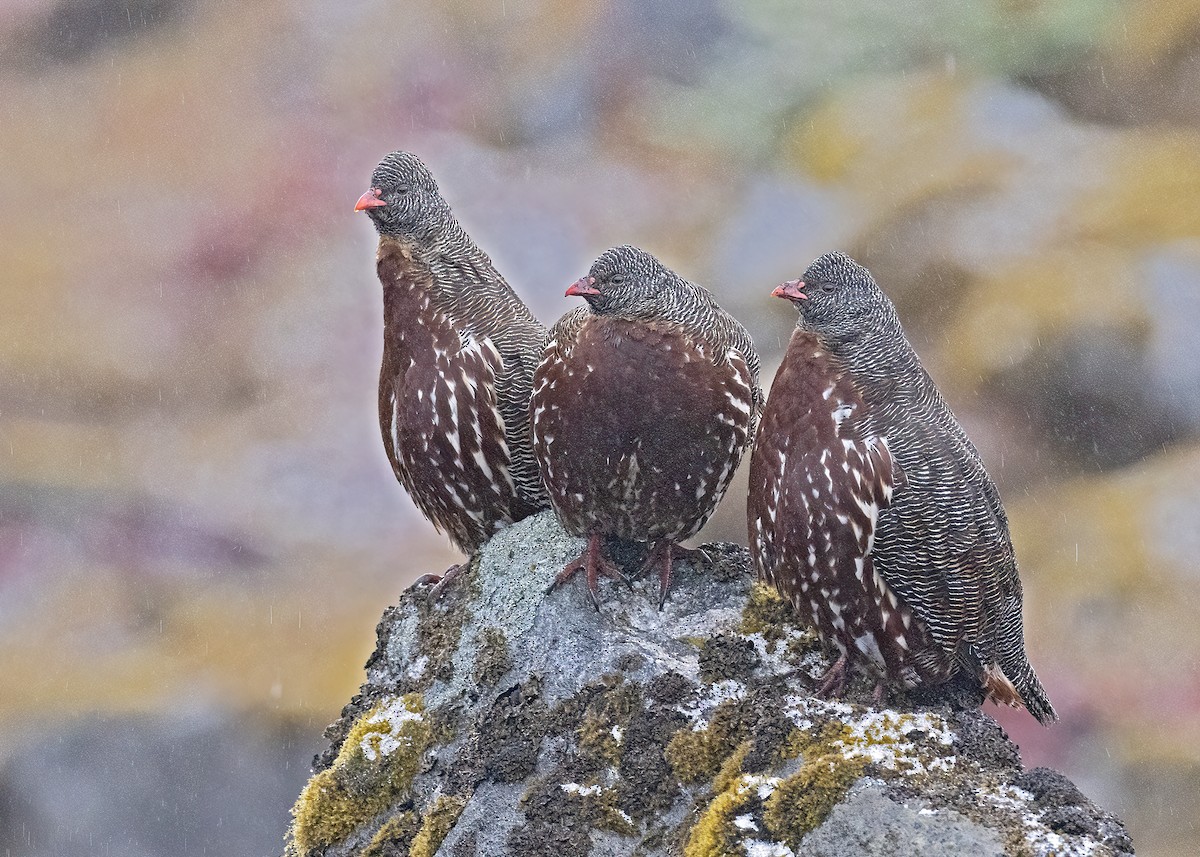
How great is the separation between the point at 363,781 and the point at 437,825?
0.62 metres

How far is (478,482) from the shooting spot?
253 inches

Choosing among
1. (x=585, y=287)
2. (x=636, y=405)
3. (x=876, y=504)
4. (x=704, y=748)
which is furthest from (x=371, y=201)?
(x=704, y=748)

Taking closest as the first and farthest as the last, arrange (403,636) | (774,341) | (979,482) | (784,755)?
(784,755) < (979,482) < (403,636) < (774,341)

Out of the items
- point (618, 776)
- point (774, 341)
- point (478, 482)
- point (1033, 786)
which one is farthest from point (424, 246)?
point (774, 341)

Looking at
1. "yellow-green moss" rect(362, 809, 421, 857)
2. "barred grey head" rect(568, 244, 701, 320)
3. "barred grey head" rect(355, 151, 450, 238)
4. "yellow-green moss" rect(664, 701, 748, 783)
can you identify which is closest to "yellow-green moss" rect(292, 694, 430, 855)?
"yellow-green moss" rect(362, 809, 421, 857)

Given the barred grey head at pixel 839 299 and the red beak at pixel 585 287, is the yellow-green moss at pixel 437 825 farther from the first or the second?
the barred grey head at pixel 839 299

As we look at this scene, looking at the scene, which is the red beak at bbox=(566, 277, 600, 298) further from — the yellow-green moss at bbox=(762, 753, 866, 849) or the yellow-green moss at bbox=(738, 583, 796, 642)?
the yellow-green moss at bbox=(762, 753, 866, 849)

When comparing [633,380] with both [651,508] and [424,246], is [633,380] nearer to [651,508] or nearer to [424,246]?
[651,508]

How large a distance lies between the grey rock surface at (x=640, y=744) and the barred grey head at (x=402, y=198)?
150 centimetres

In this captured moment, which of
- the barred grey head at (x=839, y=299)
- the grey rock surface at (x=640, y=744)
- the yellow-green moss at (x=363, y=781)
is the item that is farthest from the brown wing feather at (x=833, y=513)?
the yellow-green moss at (x=363, y=781)

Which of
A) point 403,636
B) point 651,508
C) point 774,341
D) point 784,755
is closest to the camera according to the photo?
point 784,755

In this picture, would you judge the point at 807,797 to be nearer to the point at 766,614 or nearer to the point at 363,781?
the point at 766,614

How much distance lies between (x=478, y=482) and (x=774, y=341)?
5.36m

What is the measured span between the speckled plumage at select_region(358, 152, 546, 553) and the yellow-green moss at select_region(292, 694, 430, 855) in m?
1.10
